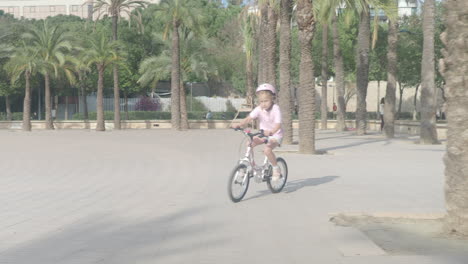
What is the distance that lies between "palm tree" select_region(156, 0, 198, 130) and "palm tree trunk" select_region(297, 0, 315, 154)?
67.9ft

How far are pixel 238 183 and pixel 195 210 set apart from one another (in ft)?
2.85

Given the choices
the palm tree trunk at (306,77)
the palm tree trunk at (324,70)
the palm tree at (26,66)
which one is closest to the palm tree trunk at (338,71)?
the palm tree trunk at (324,70)

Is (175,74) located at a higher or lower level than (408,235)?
higher

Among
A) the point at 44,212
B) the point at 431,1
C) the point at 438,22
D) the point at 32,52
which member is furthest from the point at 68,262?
the point at 438,22

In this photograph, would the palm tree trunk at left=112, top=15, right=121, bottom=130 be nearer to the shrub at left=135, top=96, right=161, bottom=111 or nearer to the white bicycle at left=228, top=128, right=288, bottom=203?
the shrub at left=135, top=96, right=161, bottom=111

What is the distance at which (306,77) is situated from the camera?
18047mm

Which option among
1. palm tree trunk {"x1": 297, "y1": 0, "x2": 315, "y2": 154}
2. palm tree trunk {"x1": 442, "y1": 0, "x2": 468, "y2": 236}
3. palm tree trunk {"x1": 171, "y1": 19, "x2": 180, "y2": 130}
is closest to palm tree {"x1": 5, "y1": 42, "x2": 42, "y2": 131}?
palm tree trunk {"x1": 171, "y1": 19, "x2": 180, "y2": 130}

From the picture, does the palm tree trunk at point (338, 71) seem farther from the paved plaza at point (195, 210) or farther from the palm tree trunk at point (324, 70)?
the paved plaza at point (195, 210)

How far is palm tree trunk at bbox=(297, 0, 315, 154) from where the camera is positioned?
17875mm

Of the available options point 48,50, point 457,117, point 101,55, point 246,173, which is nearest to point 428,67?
point 246,173

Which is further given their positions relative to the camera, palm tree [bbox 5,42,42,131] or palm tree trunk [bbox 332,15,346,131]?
palm tree [bbox 5,42,42,131]

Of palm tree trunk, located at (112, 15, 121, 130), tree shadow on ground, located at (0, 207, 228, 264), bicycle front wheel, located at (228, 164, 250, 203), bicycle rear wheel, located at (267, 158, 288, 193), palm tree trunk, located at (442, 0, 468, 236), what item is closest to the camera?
tree shadow on ground, located at (0, 207, 228, 264)

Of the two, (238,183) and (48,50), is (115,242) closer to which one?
(238,183)

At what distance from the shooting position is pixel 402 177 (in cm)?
1274
